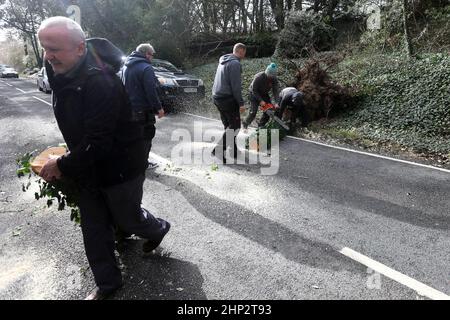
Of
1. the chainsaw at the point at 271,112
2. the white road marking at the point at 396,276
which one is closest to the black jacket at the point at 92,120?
the white road marking at the point at 396,276

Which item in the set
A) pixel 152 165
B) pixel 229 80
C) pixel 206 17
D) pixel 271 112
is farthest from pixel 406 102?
pixel 206 17

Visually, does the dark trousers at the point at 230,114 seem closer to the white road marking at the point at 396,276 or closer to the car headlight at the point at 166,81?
the white road marking at the point at 396,276

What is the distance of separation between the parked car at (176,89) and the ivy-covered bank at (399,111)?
15.7 feet

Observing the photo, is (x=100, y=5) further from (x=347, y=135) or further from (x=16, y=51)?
(x=16, y=51)

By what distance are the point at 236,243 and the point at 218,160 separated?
3013 millimetres

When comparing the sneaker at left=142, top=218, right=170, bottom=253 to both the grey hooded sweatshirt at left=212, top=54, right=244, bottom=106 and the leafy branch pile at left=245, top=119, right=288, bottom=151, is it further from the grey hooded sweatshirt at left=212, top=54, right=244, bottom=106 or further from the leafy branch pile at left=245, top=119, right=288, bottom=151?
the leafy branch pile at left=245, top=119, right=288, bottom=151

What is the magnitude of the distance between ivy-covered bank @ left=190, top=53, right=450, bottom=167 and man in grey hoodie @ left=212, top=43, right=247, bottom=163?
2.99m

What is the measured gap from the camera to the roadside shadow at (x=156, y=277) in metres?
2.96

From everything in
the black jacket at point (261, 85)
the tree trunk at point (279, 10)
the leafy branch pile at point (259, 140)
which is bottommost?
the leafy branch pile at point (259, 140)

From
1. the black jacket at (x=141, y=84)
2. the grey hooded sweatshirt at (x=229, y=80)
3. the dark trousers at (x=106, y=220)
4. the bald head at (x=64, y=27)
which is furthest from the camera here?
the grey hooded sweatshirt at (x=229, y=80)

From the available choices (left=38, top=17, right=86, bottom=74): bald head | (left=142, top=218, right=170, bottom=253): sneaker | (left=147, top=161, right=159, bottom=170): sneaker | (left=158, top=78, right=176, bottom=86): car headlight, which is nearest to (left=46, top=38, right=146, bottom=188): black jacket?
(left=38, top=17, right=86, bottom=74): bald head

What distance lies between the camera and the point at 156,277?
319 centimetres

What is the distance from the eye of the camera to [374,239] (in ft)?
12.6

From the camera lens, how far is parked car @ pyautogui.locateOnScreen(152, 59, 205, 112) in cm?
1195
